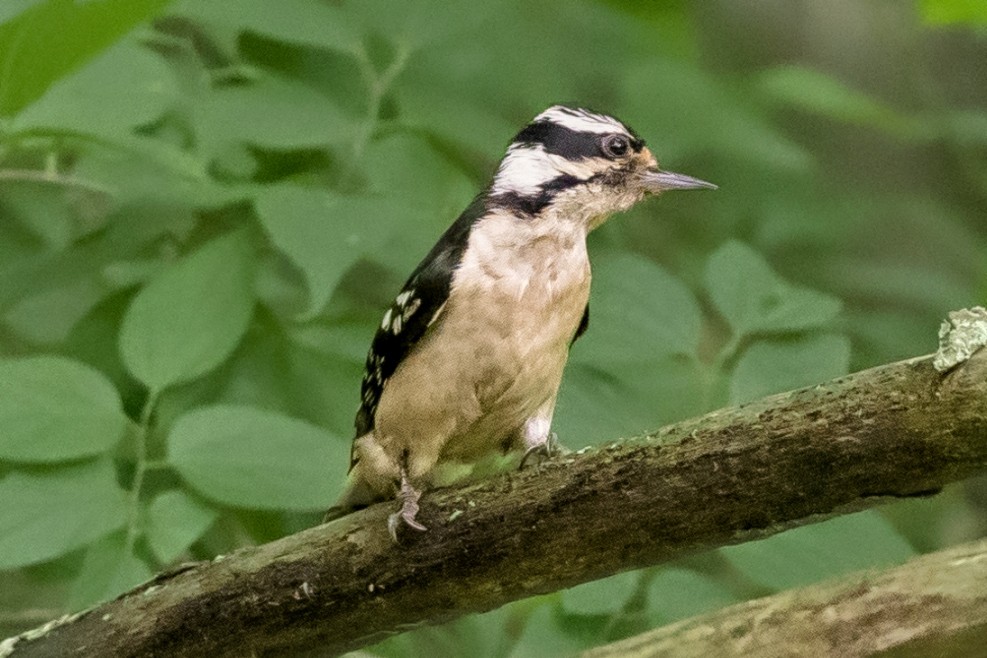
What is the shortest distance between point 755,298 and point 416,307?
2.94 feet

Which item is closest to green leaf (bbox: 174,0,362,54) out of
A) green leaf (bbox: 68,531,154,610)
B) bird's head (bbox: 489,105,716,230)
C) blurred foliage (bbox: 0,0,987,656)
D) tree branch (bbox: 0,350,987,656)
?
blurred foliage (bbox: 0,0,987,656)

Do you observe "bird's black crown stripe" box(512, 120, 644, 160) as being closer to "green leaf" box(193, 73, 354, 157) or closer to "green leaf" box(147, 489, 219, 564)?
"green leaf" box(193, 73, 354, 157)

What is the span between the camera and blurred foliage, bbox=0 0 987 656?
270 cm

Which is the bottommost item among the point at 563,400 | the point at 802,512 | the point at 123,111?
the point at 563,400

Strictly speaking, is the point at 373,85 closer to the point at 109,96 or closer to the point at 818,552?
the point at 109,96

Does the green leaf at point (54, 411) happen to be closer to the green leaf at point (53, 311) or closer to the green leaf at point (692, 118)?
the green leaf at point (53, 311)

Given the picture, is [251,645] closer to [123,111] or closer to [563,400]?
[563,400]

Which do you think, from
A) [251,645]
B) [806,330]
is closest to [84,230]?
[251,645]

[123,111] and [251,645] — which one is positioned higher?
[123,111]

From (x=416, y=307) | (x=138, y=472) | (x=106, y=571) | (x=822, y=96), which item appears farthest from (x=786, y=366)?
(x=822, y=96)

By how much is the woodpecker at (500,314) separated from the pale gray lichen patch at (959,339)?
1.02 metres

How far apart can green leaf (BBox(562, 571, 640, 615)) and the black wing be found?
2.01 feet

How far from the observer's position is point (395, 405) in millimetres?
2719

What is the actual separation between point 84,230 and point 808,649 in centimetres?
242
